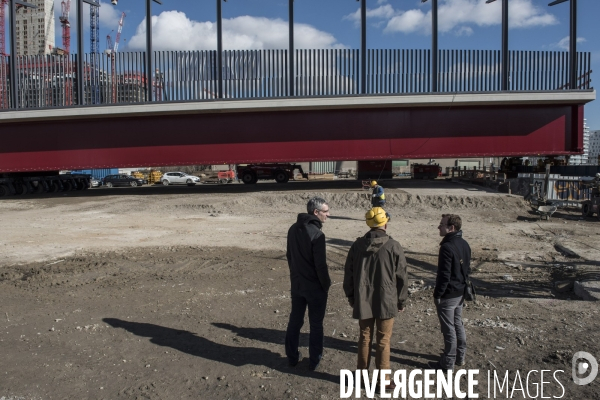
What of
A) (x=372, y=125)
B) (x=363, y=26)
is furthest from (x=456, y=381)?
(x=363, y=26)

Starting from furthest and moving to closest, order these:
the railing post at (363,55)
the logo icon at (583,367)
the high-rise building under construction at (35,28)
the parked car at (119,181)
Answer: the high-rise building under construction at (35,28), the parked car at (119,181), the railing post at (363,55), the logo icon at (583,367)

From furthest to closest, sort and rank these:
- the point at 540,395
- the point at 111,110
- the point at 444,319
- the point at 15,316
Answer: the point at 111,110 < the point at 15,316 < the point at 444,319 < the point at 540,395

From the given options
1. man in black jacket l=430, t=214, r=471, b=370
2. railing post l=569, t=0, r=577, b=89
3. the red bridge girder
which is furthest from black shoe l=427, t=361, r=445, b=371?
railing post l=569, t=0, r=577, b=89

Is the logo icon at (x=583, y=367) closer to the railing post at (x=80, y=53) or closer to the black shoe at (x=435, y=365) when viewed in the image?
the black shoe at (x=435, y=365)

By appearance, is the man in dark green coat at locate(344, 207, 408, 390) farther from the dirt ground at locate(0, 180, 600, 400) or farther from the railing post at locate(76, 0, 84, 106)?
the railing post at locate(76, 0, 84, 106)

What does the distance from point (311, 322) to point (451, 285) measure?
145 centimetres

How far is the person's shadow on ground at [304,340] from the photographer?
526 centimetres

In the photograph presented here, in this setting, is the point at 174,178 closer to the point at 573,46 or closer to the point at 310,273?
the point at 573,46

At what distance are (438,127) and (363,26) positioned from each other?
6.12 meters

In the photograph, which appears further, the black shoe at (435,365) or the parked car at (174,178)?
the parked car at (174,178)

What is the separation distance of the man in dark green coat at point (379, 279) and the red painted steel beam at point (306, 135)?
762 inches

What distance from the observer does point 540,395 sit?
14.8 feet

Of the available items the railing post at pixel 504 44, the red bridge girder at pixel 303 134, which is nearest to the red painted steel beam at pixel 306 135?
the red bridge girder at pixel 303 134

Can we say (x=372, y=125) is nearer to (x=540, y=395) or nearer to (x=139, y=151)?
(x=139, y=151)
